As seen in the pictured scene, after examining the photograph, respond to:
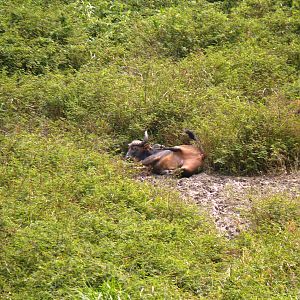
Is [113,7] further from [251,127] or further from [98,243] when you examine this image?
[98,243]

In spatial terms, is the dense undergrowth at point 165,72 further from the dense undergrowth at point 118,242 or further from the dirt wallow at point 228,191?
the dense undergrowth at point 118,242

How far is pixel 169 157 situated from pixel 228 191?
4.10ft

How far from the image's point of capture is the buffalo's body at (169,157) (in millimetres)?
10587

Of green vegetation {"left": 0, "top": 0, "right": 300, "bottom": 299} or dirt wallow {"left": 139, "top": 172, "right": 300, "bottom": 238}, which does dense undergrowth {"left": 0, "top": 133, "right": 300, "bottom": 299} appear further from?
dirt wallow {"left": 139, "top": 172, "right": 300, "bottom": 238}

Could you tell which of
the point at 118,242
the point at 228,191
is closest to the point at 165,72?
the point at 228,191

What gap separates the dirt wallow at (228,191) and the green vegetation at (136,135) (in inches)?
8.2

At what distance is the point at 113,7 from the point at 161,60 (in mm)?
2677

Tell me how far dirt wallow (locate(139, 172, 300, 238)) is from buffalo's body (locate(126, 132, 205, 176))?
0.51 feet

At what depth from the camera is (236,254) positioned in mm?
7973

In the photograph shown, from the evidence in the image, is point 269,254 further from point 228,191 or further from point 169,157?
point 169,157

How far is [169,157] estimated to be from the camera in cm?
1075

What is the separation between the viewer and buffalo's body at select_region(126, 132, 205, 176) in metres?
10.6

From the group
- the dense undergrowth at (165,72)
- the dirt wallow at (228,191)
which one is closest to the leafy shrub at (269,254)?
the dirt wallow at (228,191)

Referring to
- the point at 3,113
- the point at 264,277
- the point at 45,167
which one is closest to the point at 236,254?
the point at 264,277
